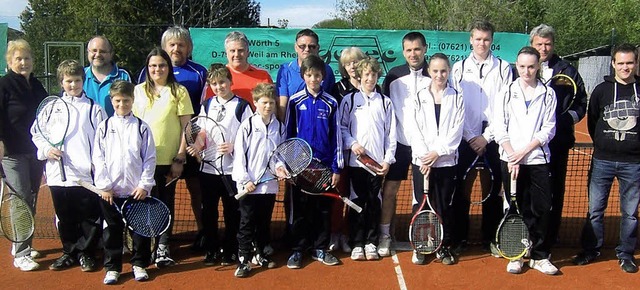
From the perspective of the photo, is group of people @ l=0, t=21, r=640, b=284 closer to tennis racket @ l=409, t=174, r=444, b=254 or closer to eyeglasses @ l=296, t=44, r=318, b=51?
eyeglasses @ l=296, t=44, r=318, b=51

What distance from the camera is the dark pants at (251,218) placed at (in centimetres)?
443

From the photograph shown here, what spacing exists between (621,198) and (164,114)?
3.87 metres

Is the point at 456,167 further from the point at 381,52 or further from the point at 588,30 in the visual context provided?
the point at 588,30

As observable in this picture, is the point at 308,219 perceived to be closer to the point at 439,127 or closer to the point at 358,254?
the point at 358,254

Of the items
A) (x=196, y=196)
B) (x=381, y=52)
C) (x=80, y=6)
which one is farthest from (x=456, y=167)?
(x=80, y=6)

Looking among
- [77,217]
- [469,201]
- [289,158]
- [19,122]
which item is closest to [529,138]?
[469,201]

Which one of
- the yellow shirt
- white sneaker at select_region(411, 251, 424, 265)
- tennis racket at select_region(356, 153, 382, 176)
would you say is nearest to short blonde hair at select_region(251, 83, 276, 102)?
the yellow shirt

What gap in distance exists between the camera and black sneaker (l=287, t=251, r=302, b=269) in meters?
4.64

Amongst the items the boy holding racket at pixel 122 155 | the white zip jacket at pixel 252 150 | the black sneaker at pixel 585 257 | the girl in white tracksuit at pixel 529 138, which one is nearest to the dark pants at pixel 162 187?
the boy holding racket at pixel 122 155

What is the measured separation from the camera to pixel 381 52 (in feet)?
34.8

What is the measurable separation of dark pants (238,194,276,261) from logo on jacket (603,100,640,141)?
284 cm

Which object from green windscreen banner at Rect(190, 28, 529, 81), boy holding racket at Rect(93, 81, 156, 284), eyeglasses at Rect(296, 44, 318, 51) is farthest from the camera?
green windscreen banner at Rect(190, 28, 529, 81)

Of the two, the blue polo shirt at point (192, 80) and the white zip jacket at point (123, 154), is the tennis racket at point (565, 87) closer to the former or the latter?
the blue polo shirt at point (192, 80)

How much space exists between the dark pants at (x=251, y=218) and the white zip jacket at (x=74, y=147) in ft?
4.02
